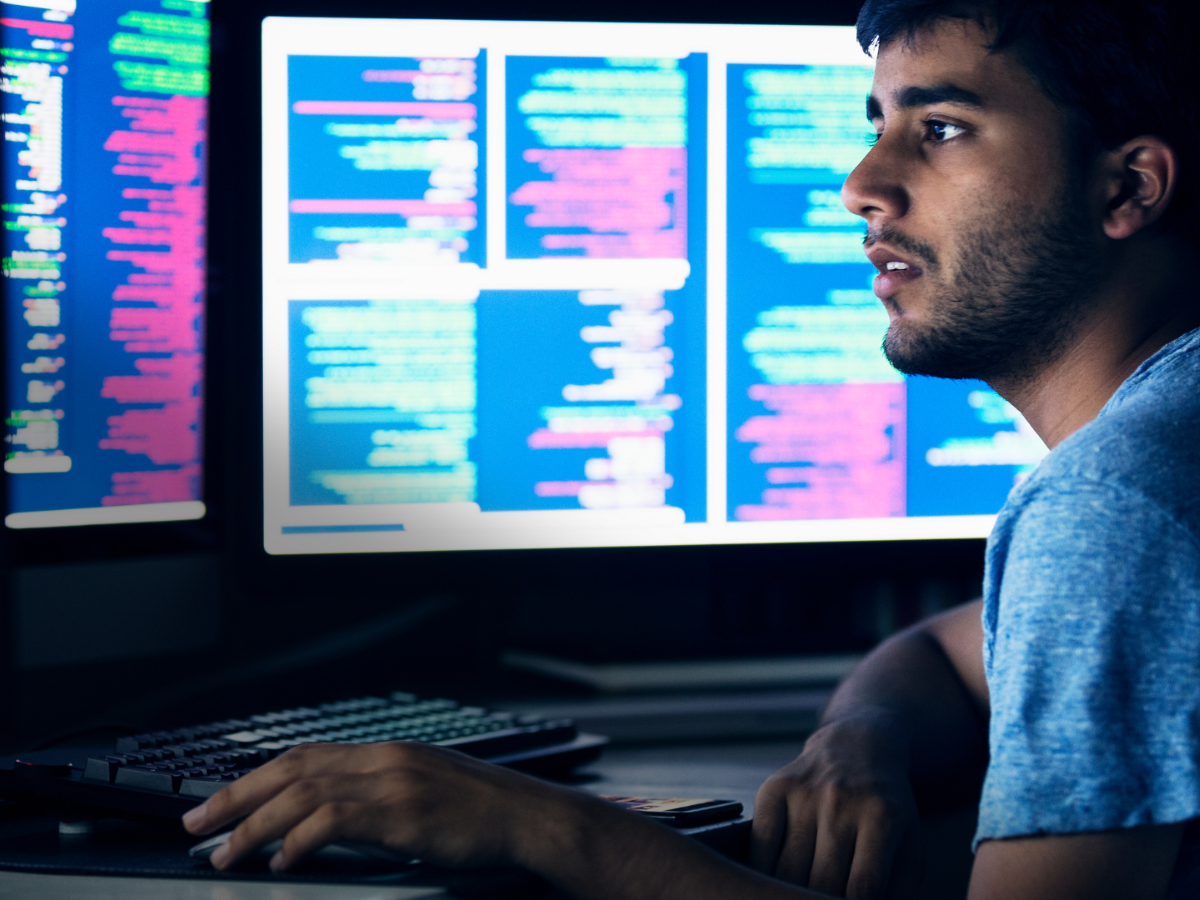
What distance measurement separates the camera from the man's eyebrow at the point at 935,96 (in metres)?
0.67

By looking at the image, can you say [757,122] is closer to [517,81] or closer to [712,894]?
[517,81]

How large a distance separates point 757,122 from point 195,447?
0.50 meters

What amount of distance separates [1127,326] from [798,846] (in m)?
0.34

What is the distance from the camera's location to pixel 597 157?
34.5 inches

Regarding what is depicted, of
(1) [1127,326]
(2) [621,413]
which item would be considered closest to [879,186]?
(1) [1127,326]

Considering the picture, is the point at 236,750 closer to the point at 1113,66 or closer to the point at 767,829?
the point at 767,829

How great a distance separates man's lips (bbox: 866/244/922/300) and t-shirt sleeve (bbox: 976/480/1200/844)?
279mm

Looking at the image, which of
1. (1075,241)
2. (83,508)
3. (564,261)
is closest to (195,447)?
(83,508)

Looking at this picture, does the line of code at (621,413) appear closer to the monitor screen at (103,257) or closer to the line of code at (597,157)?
the line of code at (597,157)

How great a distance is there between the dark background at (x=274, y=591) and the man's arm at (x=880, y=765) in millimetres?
→ 117

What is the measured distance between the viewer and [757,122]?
0.90 meters

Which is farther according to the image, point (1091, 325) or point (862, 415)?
point (862, 415)

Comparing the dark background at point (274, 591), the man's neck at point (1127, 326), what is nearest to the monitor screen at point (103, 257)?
the dark background at point (274, 591)

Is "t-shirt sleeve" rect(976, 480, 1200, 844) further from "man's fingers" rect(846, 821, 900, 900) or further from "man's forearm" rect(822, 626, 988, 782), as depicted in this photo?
"man's forearm" rect(822, 626, 988, 782)
